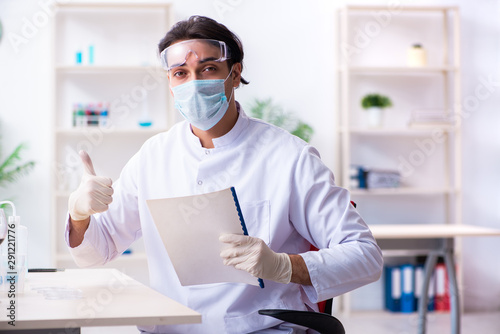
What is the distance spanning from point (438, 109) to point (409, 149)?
15.8 inches

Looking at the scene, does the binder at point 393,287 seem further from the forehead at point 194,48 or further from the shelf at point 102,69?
the forehead at point 194,48

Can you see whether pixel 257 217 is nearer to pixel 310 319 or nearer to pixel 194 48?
pixel 310 319

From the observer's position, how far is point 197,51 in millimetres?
1648

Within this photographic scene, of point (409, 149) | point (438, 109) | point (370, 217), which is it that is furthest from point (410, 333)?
point (438, 109)

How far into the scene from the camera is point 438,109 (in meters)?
4.55

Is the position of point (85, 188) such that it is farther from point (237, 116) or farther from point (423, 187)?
point (423, 187)

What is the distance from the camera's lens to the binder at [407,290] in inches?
165

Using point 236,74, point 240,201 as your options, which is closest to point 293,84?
point 236,74

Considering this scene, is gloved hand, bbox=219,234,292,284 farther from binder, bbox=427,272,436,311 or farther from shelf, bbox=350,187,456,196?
binder, bbox=427,272,436,311

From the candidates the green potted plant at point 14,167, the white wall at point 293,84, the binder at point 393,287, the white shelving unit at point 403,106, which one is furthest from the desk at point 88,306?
the white shelving unit at point 403,106

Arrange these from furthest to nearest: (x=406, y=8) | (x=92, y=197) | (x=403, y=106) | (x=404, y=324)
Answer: (x=403, y=106) < (x=406, y=8) < (x=404, y=324) < (x=92, y=197)

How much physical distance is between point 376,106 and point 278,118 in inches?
30.2

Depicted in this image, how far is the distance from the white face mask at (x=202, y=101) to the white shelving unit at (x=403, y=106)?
9.17 feet

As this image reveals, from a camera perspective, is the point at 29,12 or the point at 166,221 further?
the point at 29,12
